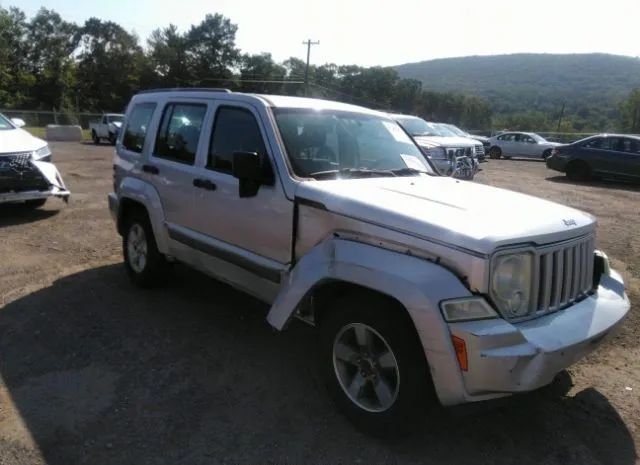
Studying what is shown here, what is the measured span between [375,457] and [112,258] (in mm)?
4792

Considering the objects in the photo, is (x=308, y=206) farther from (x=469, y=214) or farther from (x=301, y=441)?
(x=301, y=441)

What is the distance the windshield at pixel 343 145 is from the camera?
383 cm

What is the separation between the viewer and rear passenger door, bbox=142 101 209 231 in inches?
180

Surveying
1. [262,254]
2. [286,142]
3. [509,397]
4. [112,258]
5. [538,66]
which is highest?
[538,66]

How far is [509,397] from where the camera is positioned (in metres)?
2.84

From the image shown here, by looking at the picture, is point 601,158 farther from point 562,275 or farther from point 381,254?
point 381,254

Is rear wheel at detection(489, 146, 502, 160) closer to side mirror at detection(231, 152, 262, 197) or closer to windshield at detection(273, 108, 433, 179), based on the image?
windshield at detection(273, 108, 433, 179)

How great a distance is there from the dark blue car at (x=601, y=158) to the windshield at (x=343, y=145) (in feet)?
47.8

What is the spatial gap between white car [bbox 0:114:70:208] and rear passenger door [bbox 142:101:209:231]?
157 inches

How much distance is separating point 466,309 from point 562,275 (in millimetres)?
784

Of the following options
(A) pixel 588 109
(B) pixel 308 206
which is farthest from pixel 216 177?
(A) pixel 588 109

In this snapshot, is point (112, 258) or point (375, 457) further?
point (112, 258)

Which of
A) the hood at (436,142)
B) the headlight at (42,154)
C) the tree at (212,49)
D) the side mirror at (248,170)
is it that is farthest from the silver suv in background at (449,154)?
the tree at (212,49)

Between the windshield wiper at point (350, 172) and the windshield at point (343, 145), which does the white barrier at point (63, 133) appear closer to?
the windshield at point (343, 145)
